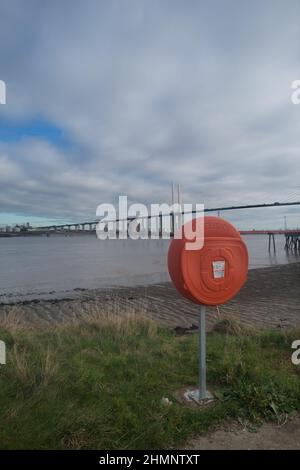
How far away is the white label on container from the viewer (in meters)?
3.88

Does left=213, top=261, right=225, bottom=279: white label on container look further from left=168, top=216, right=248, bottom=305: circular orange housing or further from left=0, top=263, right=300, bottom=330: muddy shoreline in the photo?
left=0, top=263, right=300, bottom=330: muddy shoreline

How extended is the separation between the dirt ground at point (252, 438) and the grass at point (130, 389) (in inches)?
4.2

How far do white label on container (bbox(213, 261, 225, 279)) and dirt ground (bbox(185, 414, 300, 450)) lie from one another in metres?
1.34

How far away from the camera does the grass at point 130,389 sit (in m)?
3.10

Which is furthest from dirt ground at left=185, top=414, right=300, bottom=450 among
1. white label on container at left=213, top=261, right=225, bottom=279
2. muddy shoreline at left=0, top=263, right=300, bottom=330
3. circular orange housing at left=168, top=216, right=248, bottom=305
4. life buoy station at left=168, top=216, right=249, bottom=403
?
muddy shoreline at left=0, top=263, right=300, bottom=330

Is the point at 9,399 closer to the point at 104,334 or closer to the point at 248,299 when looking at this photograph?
the point at 104,334

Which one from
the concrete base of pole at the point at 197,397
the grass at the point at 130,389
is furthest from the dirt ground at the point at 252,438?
the concrete base of pole at the point at 197,397

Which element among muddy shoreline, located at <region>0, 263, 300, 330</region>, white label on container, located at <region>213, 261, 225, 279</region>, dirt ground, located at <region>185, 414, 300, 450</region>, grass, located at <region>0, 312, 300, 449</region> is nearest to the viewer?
dirt ground, located at <region>185, 414, 300, 450</region>

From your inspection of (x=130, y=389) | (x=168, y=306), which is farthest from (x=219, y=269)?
(x=168, y=306)

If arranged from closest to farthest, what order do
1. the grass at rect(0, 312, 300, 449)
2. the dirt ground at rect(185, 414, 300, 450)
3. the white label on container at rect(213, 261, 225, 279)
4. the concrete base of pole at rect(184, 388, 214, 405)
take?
the dirt ground at rect(185, 414, 300, 450)
the grass at rect(0, 312, 300, 449)
the concrete base of pole at rect(184, 388, 214, 405)
the white label on container at rect(213, 261, 225, 279)

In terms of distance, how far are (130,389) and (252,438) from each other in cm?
127
